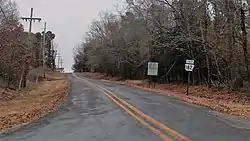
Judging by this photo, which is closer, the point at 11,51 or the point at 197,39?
the point at 197,39

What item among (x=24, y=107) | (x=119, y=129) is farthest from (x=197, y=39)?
(x=119, y=129)

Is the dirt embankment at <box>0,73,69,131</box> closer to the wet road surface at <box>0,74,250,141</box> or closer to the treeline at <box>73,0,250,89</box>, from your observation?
the wet road surface at <box>0,74,250,141</box>

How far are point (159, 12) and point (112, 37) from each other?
111 ft

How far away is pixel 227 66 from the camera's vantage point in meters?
28.5

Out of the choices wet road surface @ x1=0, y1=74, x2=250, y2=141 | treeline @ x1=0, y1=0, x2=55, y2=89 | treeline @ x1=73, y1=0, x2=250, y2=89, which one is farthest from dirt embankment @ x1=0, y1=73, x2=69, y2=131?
treeline @ x1=73, y1=0, x2=250, y2=89

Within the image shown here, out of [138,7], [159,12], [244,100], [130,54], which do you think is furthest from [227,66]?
[130,54]

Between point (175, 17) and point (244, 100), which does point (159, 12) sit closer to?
point (175, 17)

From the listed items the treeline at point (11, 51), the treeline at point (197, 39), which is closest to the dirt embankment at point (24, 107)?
the treeline at point (11, 51)

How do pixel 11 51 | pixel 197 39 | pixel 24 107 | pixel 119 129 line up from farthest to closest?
pixel 11 51, pixel 197 39, pixel 24 107, pixel 119 129

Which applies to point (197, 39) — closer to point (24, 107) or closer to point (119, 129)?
point (24, 107)

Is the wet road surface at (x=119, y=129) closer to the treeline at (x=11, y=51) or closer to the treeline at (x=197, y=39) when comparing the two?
the treeline at (x=197, y=39)

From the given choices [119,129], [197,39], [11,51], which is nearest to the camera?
[119,129]

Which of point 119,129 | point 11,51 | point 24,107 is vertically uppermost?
point 11,51

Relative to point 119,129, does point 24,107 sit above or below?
below
